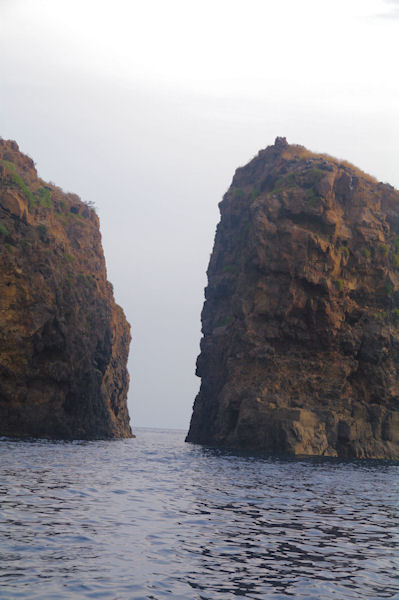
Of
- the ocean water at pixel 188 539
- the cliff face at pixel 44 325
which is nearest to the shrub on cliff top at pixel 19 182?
the cliff face at pixel 44 325

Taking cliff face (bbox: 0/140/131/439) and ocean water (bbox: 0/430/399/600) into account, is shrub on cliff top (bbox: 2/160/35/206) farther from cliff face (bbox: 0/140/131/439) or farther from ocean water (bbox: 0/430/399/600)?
ocean water (bbox: 0/430/399/600)

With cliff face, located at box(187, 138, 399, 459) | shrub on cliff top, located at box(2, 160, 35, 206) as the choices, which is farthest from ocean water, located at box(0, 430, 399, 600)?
shrub on cliff top, located at box(2, 160, 35, 206)

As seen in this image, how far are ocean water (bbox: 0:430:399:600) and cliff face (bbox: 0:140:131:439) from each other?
33.1 m

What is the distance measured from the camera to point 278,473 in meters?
34.4

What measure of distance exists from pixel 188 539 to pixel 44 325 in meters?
50.4

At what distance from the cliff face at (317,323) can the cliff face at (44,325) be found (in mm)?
15198

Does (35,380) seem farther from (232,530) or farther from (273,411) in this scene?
(232,530)

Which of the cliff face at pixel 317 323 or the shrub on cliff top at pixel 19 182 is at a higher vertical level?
the shrub on cliff top at pixel 19 182

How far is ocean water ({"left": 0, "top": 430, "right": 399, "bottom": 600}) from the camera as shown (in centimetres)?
1079

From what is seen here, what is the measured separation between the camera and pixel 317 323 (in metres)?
65.3

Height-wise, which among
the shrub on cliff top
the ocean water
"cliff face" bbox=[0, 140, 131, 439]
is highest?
the shrub on cliff top

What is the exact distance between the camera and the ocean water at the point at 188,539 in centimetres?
1079

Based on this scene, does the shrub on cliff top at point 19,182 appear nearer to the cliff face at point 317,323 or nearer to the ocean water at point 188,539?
the cliff face at point 317,323

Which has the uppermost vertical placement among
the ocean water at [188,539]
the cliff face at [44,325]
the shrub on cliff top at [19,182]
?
the shrub on cliff top at [19,182]
